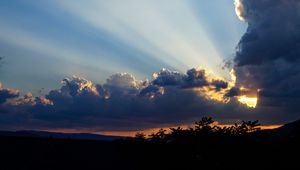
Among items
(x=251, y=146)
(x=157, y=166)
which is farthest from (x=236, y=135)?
(x=157, y=166)

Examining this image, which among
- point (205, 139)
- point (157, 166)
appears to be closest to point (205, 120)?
point (205, 139)

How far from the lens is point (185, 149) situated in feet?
128

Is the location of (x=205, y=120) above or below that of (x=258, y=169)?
above

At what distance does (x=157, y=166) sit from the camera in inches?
1601

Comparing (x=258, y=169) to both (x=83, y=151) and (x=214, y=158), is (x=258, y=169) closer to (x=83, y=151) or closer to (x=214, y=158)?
(x=214, y=158)

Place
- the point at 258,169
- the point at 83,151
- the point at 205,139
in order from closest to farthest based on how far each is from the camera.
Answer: the point at 258,169, the point at 205,139, the point at 83,151

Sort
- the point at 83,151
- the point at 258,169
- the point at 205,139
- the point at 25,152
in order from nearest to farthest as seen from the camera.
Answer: the point at 258,169
the point at 205,139
the point at 25,152
the point at 83,151

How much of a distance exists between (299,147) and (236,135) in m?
4.90

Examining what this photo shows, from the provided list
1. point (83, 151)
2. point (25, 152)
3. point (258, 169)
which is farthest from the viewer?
point (83, 151)

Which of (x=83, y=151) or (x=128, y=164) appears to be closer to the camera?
(x=128, y=164)

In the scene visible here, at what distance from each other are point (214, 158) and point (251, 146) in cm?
302

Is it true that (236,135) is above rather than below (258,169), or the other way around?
above

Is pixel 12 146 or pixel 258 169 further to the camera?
pixel 12 146

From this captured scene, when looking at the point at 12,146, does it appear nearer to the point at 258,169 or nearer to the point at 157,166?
the point at 157,166
